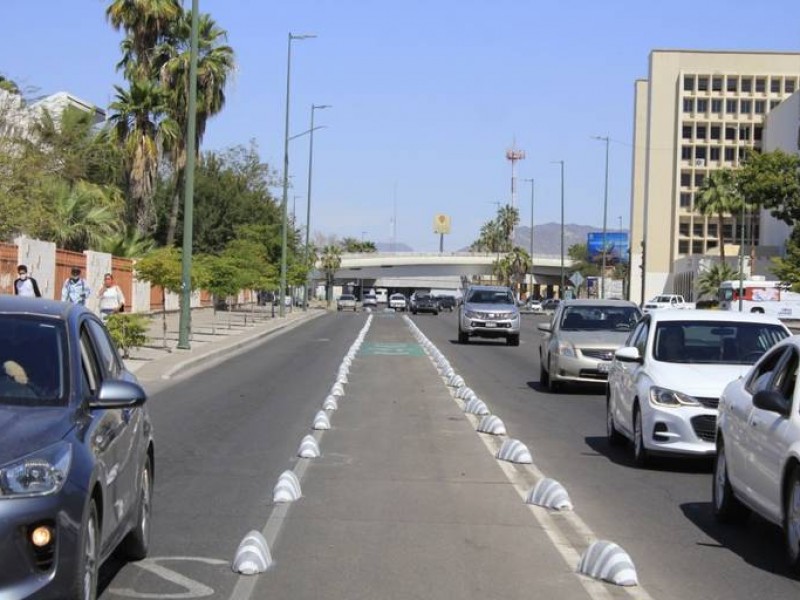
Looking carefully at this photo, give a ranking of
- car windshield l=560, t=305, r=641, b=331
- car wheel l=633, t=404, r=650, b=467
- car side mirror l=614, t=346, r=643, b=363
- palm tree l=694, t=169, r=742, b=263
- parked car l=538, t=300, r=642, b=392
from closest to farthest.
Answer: car wheel l=633, t=404, r=650, b=467 → car side mirror l=614, t=346, r=643, b=363 → parked car l=538, t=300, r=642, b=392 → car windshield l=560, t=305, r=641, b=331 → palm tree l=694, t=169, r=742, b=263

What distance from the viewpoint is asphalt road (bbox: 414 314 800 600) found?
771 centimetres

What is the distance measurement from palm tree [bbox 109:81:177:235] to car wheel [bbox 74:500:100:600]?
43224 mm

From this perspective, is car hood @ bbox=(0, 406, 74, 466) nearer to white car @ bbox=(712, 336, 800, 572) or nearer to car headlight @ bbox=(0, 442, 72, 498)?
car headlight @ bbox=(0, 442, 72, 498)

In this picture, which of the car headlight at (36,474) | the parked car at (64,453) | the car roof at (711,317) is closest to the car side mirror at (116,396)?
the parked car at (64,453)

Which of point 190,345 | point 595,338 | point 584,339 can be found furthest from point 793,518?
point 190,345

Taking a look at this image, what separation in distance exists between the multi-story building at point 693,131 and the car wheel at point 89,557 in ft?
376

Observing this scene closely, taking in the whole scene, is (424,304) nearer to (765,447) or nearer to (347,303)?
(347,303)

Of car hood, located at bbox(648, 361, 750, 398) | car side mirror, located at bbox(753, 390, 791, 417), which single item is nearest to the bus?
car hood, located at bbox(648, 361, 750, 398)

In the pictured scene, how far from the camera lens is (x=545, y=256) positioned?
142500mm

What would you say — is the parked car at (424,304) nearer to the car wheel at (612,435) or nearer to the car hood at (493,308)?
the car hood at (493,308)

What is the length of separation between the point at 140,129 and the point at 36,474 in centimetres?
4427

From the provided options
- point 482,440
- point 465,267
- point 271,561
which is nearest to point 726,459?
point 271,561

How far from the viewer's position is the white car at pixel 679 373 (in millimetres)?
12023

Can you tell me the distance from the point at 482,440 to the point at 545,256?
129 meters
